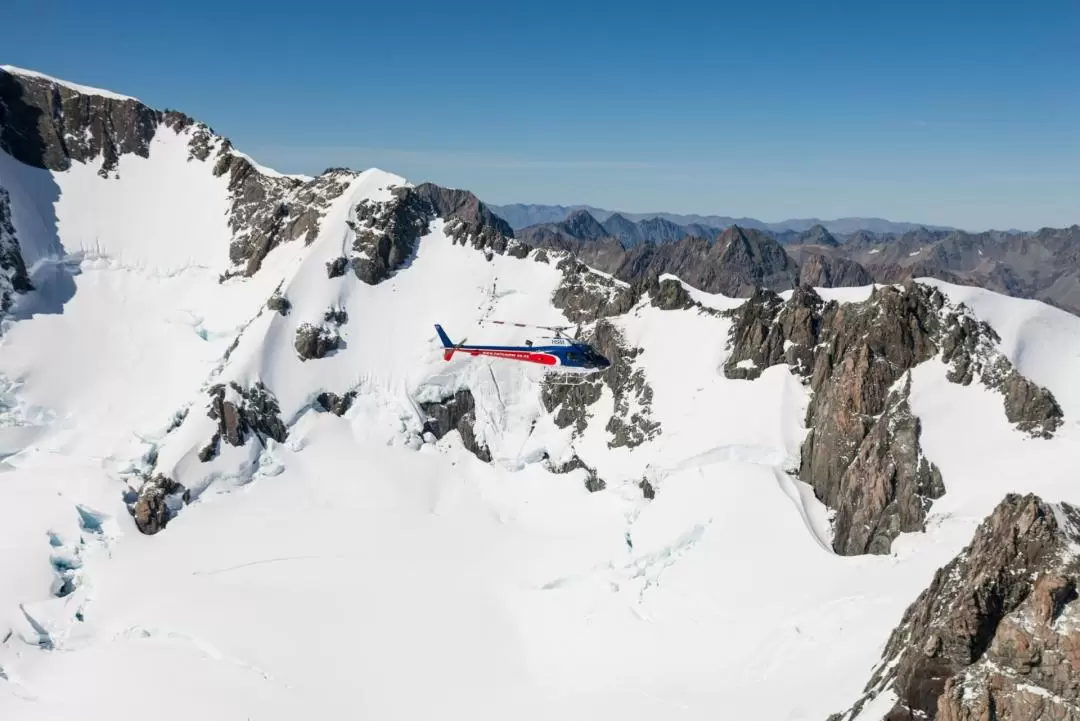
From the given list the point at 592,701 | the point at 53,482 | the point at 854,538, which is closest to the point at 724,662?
the point at 592,701

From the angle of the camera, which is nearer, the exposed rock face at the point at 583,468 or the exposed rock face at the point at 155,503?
the exposed rock face at the point at 155,503

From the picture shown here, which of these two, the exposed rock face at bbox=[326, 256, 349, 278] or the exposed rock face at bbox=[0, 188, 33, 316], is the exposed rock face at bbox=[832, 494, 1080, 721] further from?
the exposed rock face at bbox=[0, 188, 33, 316]

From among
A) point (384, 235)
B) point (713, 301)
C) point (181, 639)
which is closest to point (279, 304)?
point (384, 235)

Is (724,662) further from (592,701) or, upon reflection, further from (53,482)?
(53,482)

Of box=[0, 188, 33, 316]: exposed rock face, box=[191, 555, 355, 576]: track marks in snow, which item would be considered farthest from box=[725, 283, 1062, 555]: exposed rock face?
box=[0, 188, 33, 316]: exposed rock face

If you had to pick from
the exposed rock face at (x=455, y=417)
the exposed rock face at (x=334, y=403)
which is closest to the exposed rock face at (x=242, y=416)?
the exposed rock face at (x=334, y=403)

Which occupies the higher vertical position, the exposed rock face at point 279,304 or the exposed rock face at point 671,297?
the exposed rock face at point 671,297

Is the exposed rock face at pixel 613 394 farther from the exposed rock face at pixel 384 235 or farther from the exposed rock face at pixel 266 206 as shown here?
the exposed rock face at pixel 266 206
